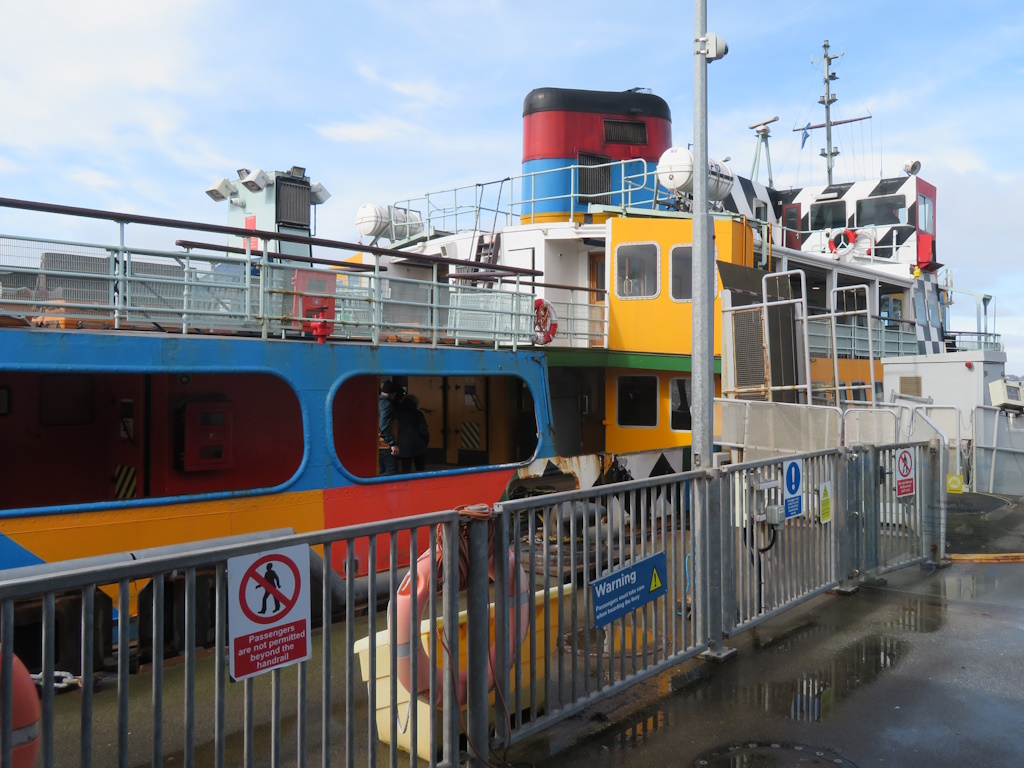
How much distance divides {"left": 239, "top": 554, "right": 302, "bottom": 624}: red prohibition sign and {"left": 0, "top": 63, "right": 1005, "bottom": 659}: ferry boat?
0.96 ft

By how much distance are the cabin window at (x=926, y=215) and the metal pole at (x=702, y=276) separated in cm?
1868

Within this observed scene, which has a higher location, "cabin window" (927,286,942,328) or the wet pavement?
"cabin window" (927,286,942,328)

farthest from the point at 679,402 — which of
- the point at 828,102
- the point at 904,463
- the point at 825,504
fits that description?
the point at 828,102

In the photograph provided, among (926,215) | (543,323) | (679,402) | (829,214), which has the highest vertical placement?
(829,214)

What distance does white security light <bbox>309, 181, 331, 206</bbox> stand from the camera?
14898mm

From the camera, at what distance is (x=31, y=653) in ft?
21.9

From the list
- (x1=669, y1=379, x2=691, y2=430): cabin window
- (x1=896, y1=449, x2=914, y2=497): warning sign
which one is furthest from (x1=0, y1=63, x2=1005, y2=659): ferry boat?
(x1=896, y1=449, x2=914, y2=497): warning sign

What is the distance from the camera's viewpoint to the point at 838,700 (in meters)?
5.70

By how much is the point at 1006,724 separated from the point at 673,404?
8.85m

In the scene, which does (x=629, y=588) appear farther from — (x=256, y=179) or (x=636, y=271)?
(x=256, y=179)

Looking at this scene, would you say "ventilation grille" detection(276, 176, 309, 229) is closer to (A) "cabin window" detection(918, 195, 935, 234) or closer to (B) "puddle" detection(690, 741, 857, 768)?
(B) "puddle" detection(690, 741, 857, 768)

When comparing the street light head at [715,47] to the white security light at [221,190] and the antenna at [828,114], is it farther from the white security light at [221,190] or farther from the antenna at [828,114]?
the antenna at [828,114]

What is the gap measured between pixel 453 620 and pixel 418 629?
281 millimetres

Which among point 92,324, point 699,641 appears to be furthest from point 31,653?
point 699,641
